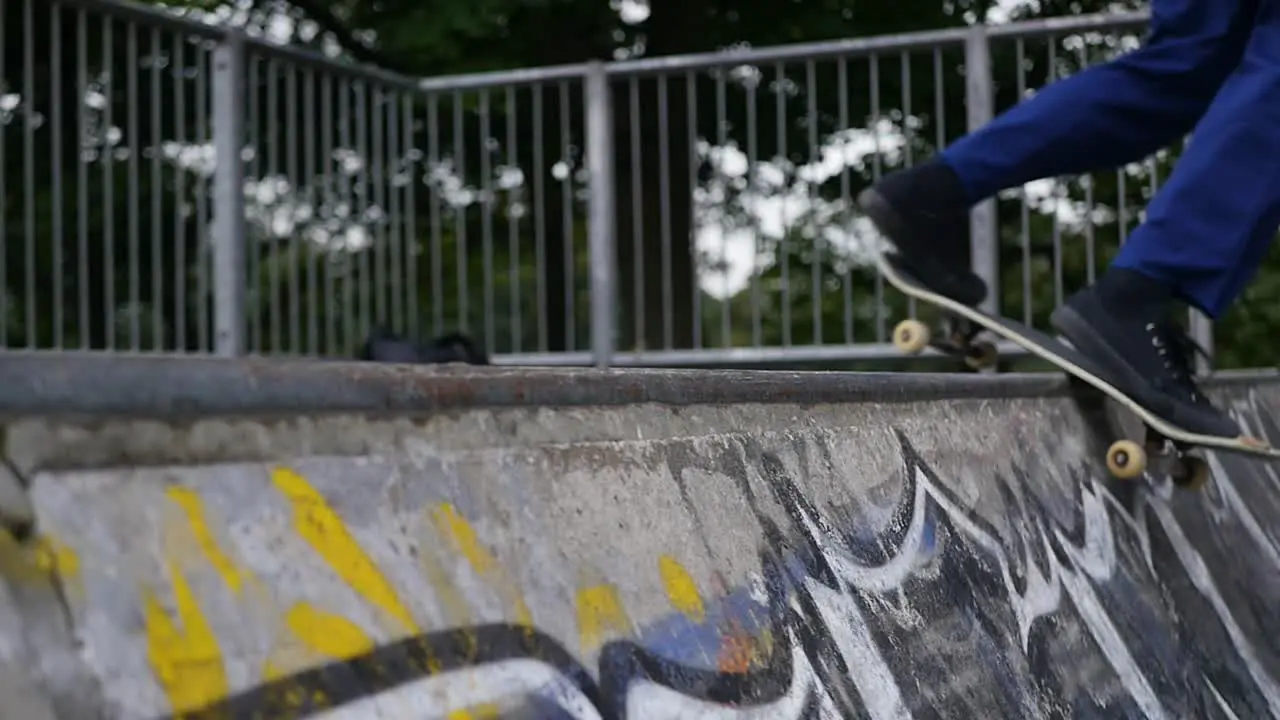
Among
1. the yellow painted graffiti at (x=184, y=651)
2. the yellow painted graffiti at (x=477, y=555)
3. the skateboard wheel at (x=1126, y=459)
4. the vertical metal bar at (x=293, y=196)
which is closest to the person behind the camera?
the yellow painted graffiti at (x=184, y=651)

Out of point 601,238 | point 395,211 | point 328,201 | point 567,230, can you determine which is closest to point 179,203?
point 328,201

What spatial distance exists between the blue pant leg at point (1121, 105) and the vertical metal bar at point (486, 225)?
324 cm

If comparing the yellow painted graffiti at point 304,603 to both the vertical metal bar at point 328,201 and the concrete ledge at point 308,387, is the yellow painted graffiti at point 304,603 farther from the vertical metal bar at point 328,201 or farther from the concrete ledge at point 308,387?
the vertical metal bar at point 328,201

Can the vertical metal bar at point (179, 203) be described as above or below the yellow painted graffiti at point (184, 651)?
above

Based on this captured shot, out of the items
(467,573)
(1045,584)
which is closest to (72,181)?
(1045,584)

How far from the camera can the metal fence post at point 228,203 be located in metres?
4.68

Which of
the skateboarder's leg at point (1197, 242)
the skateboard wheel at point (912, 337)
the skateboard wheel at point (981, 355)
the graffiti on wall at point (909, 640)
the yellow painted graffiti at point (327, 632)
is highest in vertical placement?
the skateboarder's leg at point (1197, 242)

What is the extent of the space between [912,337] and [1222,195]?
0.77m

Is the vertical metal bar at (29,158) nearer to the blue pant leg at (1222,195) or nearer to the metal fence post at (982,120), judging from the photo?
the metal fence post at (982,120)

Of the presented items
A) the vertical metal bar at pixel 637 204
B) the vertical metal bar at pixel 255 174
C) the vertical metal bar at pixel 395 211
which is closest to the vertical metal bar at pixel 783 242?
the vertical metal bar at pixel 637 204

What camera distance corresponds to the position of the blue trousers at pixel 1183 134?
2330 millimetres

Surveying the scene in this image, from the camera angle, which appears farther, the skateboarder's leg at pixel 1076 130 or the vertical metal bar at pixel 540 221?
the vertical metal bar at pixel 540 221

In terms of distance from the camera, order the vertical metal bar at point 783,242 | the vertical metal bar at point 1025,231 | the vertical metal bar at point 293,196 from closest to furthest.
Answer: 1. the vertical metal bar at point 1025,231
2. the vertical metal bar at point 293,196
3. the vertical metal bar at point 783,242

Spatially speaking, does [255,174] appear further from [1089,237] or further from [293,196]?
[1089,237]
